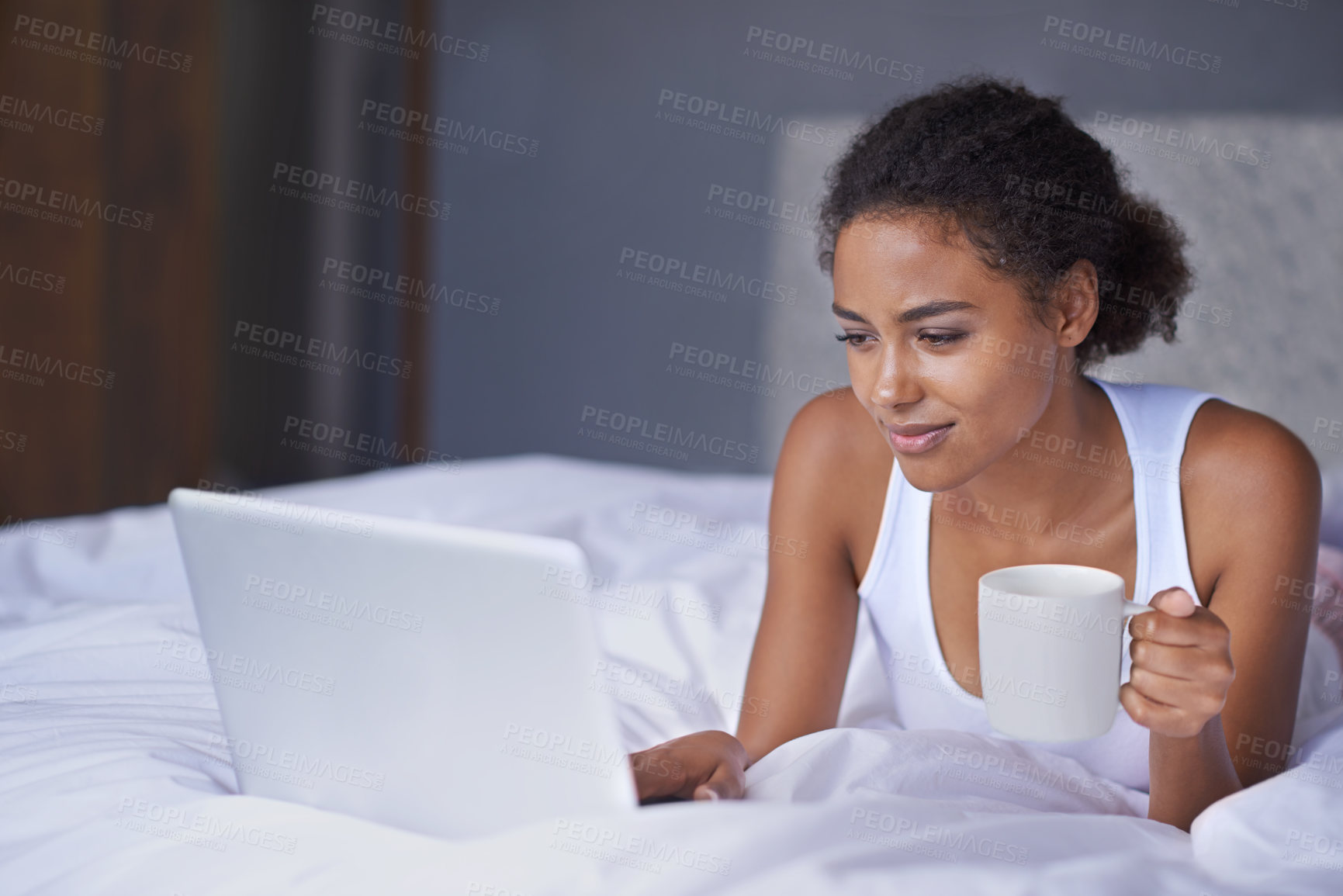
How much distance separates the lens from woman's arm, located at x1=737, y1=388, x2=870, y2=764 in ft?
4.27

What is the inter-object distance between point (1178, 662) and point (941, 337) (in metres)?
0.36

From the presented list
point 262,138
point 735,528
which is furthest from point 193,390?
point 735,528

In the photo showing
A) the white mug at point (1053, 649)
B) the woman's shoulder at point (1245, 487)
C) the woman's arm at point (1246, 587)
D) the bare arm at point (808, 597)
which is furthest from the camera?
the bare arm at point (808, 597)

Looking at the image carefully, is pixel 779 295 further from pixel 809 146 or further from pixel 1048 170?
pixel 1048 170

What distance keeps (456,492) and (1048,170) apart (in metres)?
1.27

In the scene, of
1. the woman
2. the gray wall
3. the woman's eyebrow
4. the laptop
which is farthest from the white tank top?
the gray wall

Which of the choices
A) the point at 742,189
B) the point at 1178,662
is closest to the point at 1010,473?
the point at 1178,662

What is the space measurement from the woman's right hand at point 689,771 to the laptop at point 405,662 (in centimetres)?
22

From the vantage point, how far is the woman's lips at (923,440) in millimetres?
1113

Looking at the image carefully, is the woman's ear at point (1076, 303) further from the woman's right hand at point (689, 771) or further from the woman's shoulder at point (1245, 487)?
the woman's right hand at point (689, 771)

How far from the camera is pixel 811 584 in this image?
1339 millimetres

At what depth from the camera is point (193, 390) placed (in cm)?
362

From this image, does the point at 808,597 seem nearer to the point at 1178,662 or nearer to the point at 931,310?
the point at 931,310

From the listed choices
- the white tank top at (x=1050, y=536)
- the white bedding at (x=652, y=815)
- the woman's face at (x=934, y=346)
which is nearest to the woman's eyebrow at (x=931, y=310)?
the woman's face at (x=934, y=346)
